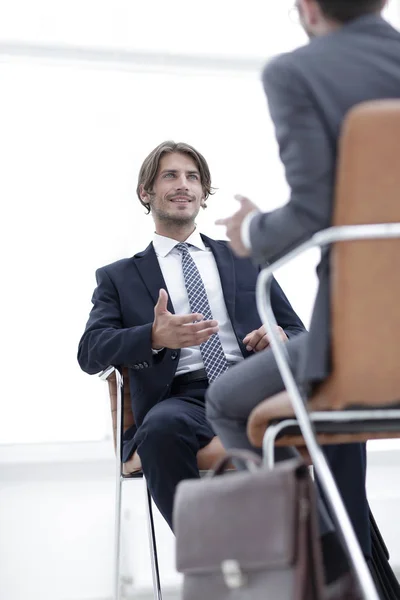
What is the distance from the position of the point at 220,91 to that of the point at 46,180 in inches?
39.9

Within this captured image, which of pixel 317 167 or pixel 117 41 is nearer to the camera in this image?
pixel 317 167

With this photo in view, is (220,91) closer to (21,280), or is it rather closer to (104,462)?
(21,280)

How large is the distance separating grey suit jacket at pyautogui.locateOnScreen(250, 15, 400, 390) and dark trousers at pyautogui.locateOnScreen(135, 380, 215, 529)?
2.91 ft

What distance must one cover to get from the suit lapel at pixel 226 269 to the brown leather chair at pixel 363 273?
138cm

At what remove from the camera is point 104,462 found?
385 cm

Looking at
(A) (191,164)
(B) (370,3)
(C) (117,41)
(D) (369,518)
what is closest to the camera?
(B) (370,3)

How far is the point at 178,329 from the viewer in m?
2.31

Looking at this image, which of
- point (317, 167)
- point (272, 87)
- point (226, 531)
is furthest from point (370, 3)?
point (226, 531)

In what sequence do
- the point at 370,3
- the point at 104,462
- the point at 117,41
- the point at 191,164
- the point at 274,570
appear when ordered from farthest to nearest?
the point at 117,41
the point at 104,462
the point at 191,164
the point at 370,3
the point at 274,570

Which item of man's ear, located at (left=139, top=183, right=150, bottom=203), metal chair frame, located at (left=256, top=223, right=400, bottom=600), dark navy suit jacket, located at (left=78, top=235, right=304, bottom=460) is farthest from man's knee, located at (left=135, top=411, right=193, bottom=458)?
man's ear, located at (left=139, top=183, right=150, bottom=203)

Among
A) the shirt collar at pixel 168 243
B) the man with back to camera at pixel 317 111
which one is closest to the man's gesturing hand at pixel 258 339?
the shirt collar at pixel 168 243

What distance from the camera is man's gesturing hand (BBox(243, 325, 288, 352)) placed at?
2.47 m

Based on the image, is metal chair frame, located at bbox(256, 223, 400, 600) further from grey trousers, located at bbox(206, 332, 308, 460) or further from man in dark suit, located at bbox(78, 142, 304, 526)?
man in dark suit, located at bbox(78, 142, 304, 526)

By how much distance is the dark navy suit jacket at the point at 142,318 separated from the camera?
2527 millimetres
